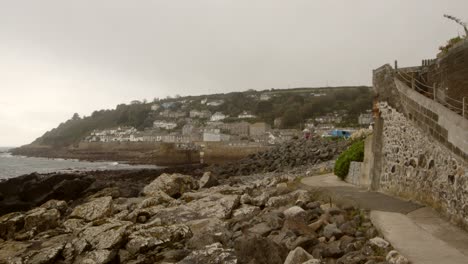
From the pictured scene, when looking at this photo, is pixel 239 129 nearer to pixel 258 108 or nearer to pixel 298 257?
pixel 258 108

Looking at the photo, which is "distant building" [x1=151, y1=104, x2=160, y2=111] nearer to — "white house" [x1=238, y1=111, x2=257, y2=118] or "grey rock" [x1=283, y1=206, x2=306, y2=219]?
"white house" [x1=238, y1=111, x2=257, y2=118]

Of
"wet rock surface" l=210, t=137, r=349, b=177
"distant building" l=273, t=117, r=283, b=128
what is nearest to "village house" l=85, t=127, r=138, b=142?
"distant building" l=273, t=117, r=283, b=128

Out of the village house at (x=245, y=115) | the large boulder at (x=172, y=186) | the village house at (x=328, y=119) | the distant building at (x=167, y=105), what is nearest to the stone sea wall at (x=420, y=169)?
the large boulder at (x=172, y=186)

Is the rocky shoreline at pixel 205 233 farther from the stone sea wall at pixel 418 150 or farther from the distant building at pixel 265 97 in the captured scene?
the distant building at pixel 265 97

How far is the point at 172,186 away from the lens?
18500 mm

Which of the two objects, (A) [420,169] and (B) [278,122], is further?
(B) [278,122]

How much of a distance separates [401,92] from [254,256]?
6.68 metres

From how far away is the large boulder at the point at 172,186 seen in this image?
18328mm

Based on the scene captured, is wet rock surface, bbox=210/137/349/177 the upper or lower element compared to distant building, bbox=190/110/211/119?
lower

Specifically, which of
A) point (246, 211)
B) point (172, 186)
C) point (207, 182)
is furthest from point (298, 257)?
point (207, 182)

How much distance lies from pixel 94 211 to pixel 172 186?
4254 millimetres

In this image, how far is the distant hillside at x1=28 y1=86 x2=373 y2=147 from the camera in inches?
4119

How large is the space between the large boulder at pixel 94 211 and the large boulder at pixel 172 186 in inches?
118

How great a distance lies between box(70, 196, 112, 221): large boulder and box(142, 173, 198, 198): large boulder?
2985 millimetres
